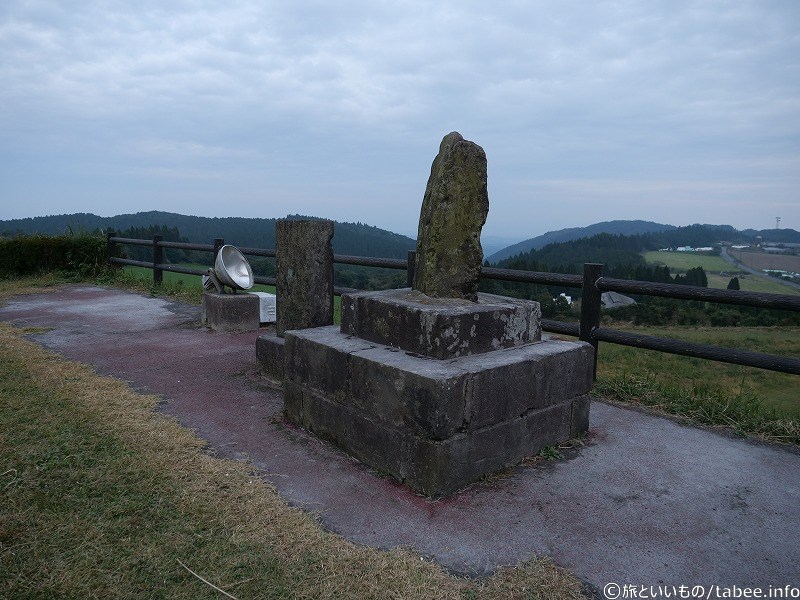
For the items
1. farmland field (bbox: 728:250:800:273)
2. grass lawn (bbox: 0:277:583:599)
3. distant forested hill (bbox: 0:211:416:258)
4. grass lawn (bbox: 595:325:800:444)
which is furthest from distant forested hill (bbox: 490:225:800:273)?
grass lawn (bbox: 0:277:583:599)

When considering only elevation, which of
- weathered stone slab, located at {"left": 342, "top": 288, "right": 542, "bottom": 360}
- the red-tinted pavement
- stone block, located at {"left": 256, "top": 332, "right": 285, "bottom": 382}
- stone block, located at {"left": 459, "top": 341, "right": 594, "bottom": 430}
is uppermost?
weathered stone slab, located at {"left": 342, "top": 288, "right": 542, "bottom": 360}

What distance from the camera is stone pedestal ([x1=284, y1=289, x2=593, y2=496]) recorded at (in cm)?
309

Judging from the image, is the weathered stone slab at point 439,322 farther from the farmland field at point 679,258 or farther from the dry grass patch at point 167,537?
the farmland field at point 679,258

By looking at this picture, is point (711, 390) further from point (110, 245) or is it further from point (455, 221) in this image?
point (110, 245)

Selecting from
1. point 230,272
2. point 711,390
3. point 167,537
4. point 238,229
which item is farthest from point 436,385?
point 238,229

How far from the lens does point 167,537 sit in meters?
2.51

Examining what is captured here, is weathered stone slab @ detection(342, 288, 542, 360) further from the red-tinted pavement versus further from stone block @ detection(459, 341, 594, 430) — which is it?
the red-tinted pavement

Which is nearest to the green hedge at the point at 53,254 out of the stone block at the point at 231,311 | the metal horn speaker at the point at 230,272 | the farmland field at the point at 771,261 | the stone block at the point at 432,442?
the metal horn speaker at the point at 230,272

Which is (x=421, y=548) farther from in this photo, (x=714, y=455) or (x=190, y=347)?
(x=190, y=347)

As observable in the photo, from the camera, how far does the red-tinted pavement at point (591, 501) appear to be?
253 cm

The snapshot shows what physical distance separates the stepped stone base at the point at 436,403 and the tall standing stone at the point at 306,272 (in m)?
1.16

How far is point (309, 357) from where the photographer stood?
12.9 ft

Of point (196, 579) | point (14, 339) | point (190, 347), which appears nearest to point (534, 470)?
point (196, 579)

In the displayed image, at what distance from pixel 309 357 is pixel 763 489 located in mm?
2836
